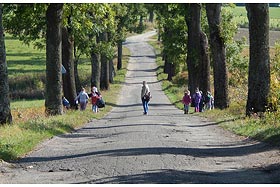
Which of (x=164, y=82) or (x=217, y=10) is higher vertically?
(x=217, y=10)

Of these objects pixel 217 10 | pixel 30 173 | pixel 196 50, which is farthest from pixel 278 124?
pixel 196 50

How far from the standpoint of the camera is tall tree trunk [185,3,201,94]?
39.5 meters

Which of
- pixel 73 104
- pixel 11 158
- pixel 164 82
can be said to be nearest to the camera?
pixel 11 158

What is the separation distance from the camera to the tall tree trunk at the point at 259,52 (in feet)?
A: 74.5

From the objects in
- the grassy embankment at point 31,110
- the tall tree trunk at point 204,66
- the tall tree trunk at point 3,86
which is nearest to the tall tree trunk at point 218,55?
the tall tree trunk at point 204,66

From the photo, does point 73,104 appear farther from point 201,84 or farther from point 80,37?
point 201,84

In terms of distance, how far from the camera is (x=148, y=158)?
1370 cm

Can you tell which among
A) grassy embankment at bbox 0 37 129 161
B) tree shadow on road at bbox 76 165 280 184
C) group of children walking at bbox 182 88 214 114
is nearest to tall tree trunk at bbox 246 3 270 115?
grassy embankment at bbox 0 37 129 161

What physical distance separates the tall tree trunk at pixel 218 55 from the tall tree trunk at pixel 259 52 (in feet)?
27.8

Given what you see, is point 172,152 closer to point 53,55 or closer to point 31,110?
point 53,55

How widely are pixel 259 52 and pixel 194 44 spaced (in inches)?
777

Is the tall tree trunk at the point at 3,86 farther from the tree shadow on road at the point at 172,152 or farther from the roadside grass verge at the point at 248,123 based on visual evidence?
the roadside grass verge at the point at 248,123

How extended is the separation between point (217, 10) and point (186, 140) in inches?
589

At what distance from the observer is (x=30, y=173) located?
12656mm
